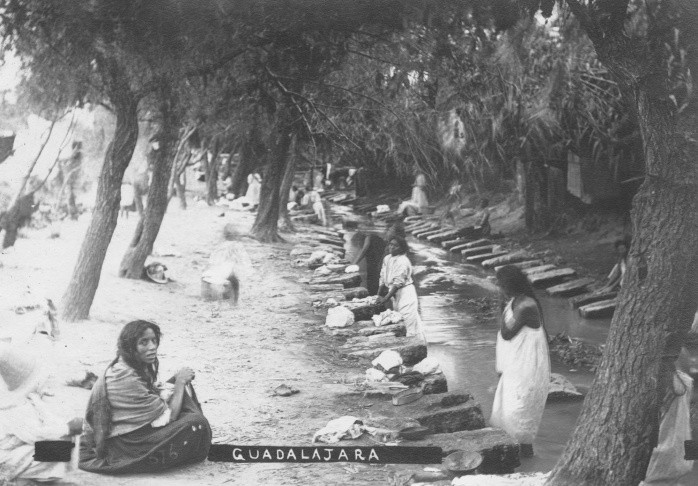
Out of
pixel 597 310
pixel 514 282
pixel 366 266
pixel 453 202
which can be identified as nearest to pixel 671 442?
pixel 514 282

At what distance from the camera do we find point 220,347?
23.0 ft

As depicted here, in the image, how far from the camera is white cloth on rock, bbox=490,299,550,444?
5.74m

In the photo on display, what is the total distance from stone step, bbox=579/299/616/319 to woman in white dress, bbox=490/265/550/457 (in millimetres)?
5597

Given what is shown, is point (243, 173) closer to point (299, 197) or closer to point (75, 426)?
point (299, 197)

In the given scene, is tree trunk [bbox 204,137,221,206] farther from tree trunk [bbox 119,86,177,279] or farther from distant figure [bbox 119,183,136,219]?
tree trunk [bbox 119,86,177,279]

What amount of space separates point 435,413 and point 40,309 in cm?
301

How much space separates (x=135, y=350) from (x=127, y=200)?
345 inches

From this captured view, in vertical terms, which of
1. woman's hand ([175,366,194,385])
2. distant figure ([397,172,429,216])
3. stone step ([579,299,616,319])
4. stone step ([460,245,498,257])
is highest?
distant figure ([397,172,429,216])

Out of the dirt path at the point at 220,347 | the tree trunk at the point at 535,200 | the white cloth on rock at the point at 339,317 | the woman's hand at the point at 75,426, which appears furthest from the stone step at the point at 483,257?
the woman's hand at the point at 75,426

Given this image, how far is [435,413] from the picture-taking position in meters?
6.03

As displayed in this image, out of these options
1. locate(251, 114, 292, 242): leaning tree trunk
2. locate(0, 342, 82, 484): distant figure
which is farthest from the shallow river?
locate(251, 114, 292, 242): leaning tree trunk

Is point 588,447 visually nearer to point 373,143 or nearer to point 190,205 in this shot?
point 373,143

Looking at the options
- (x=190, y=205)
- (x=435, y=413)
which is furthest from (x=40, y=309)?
(x=190, y=205)

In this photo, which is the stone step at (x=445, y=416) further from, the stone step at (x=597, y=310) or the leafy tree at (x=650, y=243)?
the stone step at (x=597, y=310)
